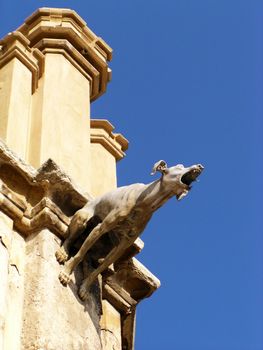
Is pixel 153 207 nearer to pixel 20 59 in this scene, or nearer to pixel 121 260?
pixel 121 260

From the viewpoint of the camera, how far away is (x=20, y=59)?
36.5ft

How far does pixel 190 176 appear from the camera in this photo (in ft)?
28.9

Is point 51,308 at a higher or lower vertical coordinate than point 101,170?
lower

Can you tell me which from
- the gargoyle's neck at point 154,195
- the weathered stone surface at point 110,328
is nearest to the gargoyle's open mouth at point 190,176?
the gargoyle's neck at point 154,195

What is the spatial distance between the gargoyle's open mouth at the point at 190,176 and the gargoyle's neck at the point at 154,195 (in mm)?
140

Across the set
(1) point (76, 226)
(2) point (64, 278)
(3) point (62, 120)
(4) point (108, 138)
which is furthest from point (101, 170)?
(2) point (64, 278)

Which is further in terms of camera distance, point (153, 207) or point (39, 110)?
point (39, 110)

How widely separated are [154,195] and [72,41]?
337 cm

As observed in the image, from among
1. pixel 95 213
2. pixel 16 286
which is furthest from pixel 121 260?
pixel 16 286

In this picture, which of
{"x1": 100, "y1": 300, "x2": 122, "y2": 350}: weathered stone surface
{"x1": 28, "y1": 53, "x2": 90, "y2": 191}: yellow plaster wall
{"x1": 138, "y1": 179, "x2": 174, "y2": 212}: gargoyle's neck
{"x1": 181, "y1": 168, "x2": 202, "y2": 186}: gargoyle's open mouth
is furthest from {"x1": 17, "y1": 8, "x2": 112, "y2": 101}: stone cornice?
{"x1": 181, "y1": 168, "x2": 202, "y2": 186}: gargoyle's open mouth

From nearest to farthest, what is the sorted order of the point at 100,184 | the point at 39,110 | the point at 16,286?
the point at 16,286, the point at 39,110, the point at 100,184

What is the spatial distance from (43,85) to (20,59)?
34cm

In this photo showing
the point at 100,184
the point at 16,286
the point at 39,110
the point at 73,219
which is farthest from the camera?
the point at 100,184

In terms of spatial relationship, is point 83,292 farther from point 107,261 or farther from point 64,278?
point 107,261
